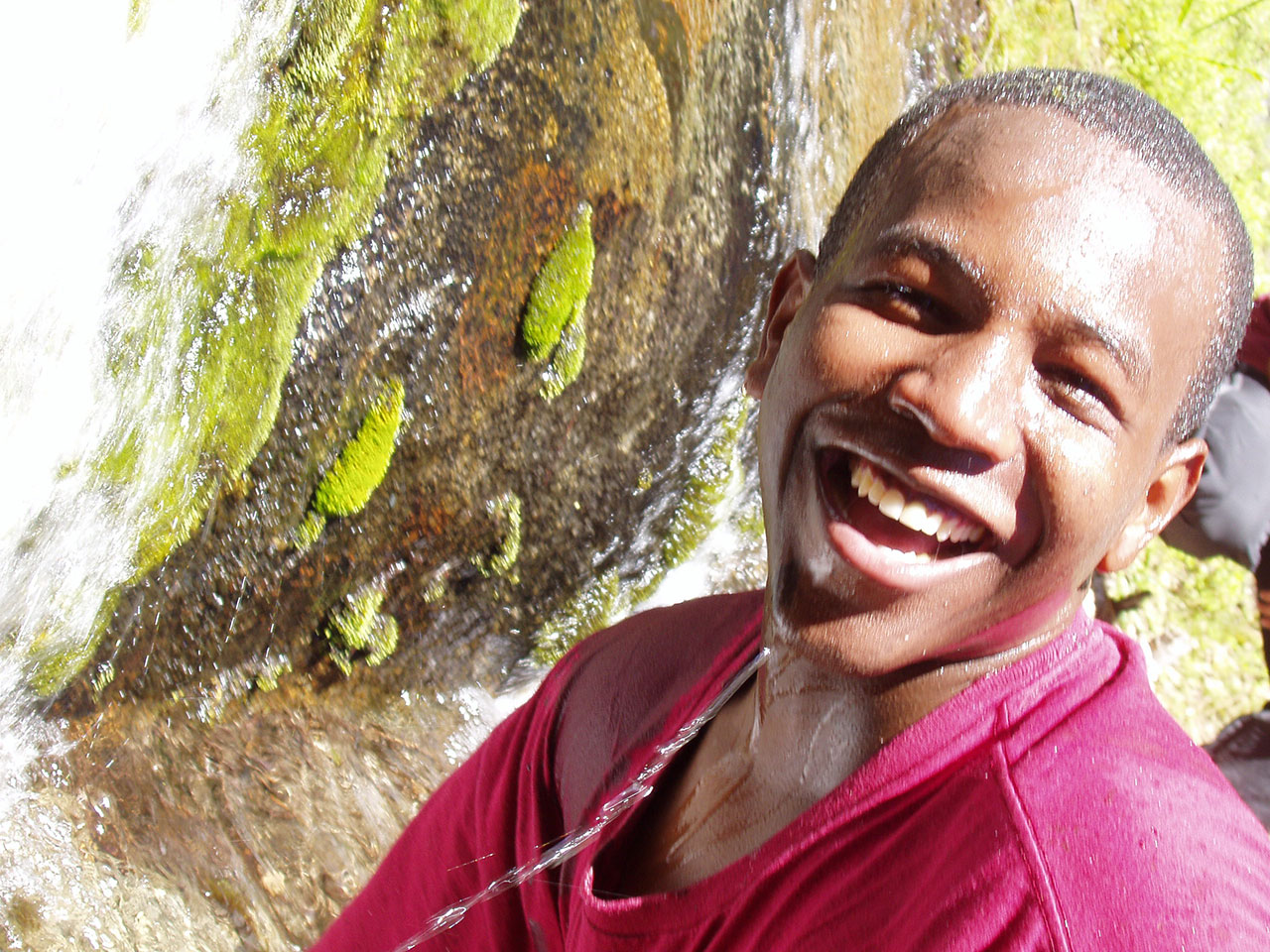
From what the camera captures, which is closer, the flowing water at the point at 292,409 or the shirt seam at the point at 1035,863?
the shirt seam at the point at 1035,863

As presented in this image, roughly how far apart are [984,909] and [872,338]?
2.41 feet

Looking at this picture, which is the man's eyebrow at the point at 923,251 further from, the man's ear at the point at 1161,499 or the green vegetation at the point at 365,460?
the green vegetation at the point at 365,460

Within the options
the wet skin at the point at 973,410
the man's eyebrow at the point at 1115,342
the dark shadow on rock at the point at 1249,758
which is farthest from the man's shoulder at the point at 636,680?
the dark shadow on rock at the point at 1249,758

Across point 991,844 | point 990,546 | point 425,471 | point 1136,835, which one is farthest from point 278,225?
point 1136,835

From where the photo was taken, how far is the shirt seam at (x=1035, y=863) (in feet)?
3.72

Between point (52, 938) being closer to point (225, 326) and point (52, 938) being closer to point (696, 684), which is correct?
point (225, 326)

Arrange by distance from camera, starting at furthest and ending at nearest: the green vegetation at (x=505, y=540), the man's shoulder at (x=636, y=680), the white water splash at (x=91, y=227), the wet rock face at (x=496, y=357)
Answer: the green vegetation at (x=505, y=540) → the wet rock face at (x=496, y=357) → the white water splash at (x=91, y=227) → the man's shoulder at (x=636, y=680)

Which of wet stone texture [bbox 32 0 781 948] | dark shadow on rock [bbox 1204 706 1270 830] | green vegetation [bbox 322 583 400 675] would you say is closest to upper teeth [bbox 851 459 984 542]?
wet stone texture [bbox 32 0 781 948]

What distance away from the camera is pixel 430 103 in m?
3.22

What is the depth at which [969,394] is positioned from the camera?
1307mm

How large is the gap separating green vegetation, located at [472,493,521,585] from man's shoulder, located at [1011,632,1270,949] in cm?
273

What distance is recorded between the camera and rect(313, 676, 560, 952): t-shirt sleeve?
78.7 inches

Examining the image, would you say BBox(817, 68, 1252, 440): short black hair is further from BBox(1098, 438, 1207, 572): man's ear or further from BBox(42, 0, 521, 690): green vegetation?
BBox(42, 0, 521, 690): green vegetation

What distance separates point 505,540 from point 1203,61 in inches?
219
